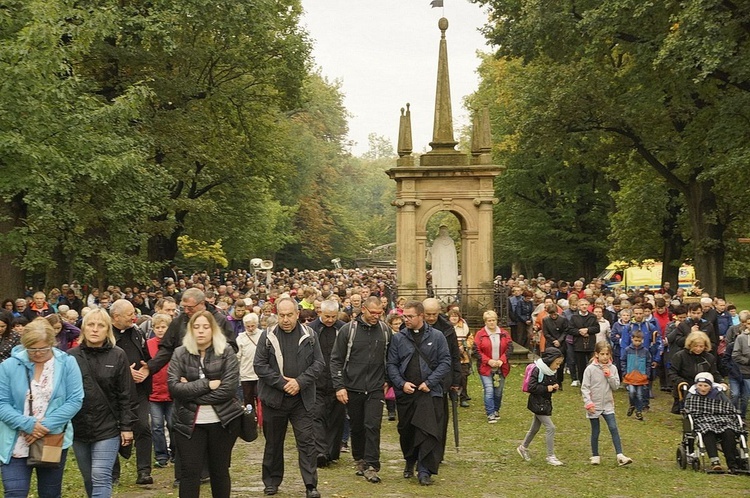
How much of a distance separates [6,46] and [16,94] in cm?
96

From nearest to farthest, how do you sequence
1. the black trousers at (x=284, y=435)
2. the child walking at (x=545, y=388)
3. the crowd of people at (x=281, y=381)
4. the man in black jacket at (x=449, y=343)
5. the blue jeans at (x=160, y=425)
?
the crowd of people at (x=281, y=381) < the black trousers at (x=284, y=435) < the blue jeans at (x=160, y=425) < the man in black jacket at (x=449, y=343) < the child walking at (x=545, y=388)

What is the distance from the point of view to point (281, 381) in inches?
389

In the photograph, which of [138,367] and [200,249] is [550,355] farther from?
[200,249]

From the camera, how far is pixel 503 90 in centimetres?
4881

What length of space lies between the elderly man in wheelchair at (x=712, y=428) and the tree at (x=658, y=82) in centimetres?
1218

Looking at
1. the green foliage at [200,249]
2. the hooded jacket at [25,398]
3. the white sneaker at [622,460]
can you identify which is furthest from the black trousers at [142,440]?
the green foliage at [200,249]

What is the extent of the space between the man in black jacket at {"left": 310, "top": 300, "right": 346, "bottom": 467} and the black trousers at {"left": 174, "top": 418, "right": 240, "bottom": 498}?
10.4 feet

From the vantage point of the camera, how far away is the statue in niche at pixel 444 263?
1115 inches

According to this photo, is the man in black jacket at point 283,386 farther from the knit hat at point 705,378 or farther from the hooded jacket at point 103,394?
the knit hat at point 705,378

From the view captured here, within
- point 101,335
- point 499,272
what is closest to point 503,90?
point 499,272

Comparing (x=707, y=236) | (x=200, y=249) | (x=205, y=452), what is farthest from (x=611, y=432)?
(x=200, y=249)

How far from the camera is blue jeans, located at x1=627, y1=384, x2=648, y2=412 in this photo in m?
16.8

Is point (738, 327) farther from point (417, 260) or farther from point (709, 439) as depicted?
point (417, 260)

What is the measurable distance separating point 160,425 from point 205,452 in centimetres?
329
